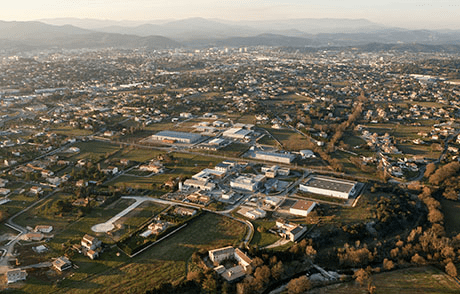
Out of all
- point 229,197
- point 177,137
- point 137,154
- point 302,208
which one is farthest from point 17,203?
point 302,208

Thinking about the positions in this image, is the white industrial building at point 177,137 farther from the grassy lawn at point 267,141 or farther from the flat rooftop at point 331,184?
the flat rooftop at point 331,184

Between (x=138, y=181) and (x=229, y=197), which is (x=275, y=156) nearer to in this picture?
(x=229, y=197)

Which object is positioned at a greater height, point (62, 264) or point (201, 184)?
point (201, 184)

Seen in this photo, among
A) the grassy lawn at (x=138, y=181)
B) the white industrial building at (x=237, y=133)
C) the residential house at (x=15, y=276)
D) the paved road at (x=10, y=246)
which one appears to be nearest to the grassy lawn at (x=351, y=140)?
the white industrial building at (x=237, y=133)

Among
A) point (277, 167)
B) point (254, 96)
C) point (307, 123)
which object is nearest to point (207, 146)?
point (277, 167)

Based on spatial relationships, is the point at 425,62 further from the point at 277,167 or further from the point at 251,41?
the point at 251,41

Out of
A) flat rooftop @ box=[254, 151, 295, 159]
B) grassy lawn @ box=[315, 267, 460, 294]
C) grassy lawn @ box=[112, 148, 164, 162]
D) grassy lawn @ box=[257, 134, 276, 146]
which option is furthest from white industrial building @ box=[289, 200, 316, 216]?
grassy lawn @ box=[112, 148, 164, 162]
